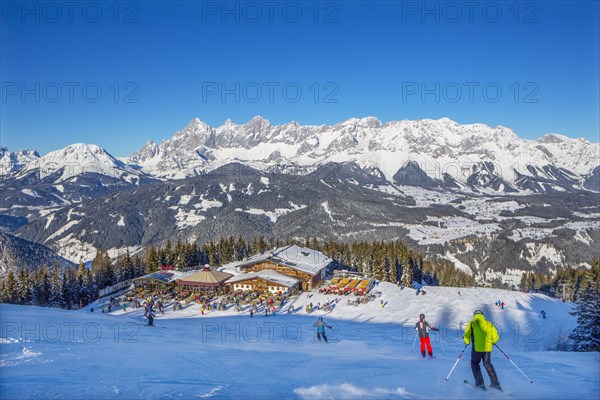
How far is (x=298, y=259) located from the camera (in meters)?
64.5

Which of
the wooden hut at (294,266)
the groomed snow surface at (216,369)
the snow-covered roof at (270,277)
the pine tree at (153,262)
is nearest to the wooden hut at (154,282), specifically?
the snow-covered roof at (270,277)

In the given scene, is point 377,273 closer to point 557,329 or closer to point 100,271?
point 557,329

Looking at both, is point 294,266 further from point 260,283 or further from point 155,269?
point 155,269

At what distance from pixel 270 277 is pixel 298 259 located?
11414 millimetres

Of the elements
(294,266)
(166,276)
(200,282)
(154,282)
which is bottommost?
(154,282)

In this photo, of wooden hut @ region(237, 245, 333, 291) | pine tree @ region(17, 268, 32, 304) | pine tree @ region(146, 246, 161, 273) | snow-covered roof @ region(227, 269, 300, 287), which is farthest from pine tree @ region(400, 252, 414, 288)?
pine tree @ region(17, 268, 32, 304)

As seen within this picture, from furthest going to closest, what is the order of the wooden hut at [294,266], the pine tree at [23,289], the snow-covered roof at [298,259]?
the snow-covered roof at [298,259]
the pine tree at [23,289]
the wooden hut at [294,266]

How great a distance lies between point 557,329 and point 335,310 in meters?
20.1

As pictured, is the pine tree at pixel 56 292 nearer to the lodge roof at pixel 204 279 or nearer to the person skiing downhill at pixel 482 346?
the lodge roof at pixel 204 279

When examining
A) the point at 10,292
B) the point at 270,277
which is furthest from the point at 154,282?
the point at 10,292

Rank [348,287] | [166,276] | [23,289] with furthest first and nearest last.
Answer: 1. [23,289]
2. [166,276]
3. [348,287]

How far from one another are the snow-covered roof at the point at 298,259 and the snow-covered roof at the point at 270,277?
2359mm

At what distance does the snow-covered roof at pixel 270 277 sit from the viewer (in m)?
52.8

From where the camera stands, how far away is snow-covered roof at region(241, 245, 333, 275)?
193 ft
